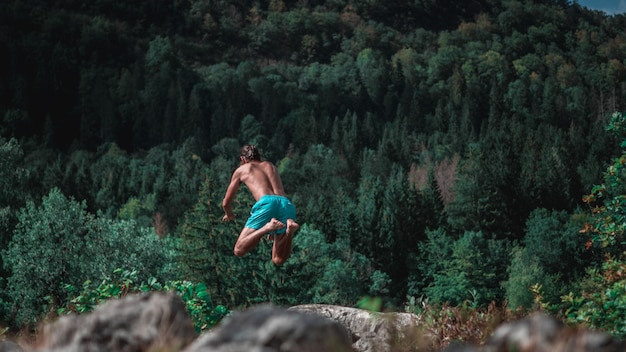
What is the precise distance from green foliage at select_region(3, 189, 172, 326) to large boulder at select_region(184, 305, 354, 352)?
44743 millimetres

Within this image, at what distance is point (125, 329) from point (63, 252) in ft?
158

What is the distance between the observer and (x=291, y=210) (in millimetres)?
12953

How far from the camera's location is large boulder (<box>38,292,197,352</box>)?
4.90 m

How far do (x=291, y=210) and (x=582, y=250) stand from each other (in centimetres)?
7615

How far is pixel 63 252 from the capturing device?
168 feet

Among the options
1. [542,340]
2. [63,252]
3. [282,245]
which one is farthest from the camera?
[63,252]

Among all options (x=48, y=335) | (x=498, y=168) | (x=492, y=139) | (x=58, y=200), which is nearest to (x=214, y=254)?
(x=58, y=200)

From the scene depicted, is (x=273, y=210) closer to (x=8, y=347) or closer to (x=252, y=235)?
(x=252, y=235)

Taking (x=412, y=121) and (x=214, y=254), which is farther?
(x=412, y=121)

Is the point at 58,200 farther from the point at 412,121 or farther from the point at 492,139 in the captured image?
the point at 412,121

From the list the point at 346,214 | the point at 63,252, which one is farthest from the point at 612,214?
the point at 346,214

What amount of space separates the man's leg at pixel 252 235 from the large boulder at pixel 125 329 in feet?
24.5

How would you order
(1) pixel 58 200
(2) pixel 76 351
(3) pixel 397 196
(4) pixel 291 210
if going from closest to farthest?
(2) pixel 76 351, (4) pixel 291 210, (1) pixel 58 200, (3) pixel 397 196

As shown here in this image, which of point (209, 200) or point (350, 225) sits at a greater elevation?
point (209, 200)
